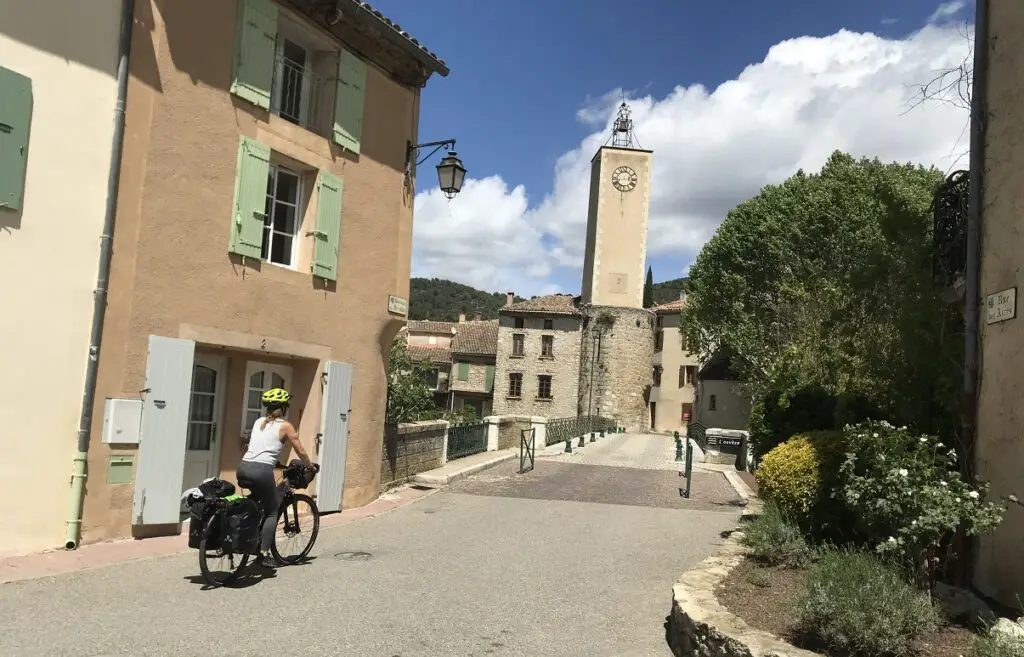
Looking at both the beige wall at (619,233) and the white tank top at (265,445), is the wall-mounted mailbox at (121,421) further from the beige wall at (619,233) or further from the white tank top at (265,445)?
the beige wall at (619,233)

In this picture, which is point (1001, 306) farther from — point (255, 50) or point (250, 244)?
point (255, 50)

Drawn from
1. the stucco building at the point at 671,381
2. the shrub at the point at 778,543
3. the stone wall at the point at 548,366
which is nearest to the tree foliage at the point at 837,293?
the shrub at the point at 778,543

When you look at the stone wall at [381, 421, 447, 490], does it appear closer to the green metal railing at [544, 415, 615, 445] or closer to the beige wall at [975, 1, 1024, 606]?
the beige wall at [975, 1, 1024, 606]

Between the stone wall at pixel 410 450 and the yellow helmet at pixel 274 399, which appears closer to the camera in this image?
the yellow helmet at pixel 274 399

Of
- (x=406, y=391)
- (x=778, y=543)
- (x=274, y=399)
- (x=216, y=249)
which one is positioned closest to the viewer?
(x=778, y=543)

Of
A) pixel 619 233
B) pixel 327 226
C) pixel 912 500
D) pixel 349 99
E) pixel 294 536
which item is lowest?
pixel 294 536

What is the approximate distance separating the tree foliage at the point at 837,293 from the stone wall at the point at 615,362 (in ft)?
42.2

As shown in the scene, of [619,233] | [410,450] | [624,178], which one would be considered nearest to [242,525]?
[410,450]

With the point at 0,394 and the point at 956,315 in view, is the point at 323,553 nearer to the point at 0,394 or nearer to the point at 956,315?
the point at 0,394

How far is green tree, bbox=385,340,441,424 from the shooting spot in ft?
59.8

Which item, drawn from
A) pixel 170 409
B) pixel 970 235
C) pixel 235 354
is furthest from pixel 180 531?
pixel 970 235

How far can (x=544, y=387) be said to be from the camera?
48906mm

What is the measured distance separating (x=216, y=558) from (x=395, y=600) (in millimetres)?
1522

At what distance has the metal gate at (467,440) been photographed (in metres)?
16.5
